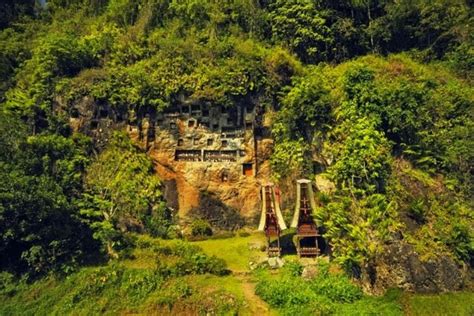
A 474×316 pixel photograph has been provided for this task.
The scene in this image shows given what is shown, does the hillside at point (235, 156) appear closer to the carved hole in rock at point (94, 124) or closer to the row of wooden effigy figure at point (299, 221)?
the carved hole in rock at point (94, 124)

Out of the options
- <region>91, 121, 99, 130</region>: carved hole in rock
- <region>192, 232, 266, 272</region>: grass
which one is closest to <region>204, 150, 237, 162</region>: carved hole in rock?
<region>192, 232, 266, 272</region>: grass

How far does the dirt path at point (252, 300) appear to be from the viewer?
1908 cm

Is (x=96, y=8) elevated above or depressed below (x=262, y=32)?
above

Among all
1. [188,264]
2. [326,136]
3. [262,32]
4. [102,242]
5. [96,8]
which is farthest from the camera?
[96,8]

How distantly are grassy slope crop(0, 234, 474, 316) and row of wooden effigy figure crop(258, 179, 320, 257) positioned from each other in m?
3.03

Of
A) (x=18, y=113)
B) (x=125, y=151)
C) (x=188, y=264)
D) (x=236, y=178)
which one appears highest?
(x=18, y=113)

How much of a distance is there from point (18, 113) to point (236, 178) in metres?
14.7

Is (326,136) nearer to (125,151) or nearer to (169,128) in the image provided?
(169,128)

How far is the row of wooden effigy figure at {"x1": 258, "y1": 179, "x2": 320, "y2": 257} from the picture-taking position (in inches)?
904

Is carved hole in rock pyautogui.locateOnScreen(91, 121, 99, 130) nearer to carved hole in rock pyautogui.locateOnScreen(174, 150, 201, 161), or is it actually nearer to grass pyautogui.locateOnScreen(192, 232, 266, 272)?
carved hole in rock pyautogui.locateOnScreen(174, 150, 201, 161)

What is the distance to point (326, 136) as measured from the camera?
2466 cm

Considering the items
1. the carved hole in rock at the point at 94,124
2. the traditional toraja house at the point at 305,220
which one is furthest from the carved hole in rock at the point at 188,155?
the traditional toraja house at the point at 305,220

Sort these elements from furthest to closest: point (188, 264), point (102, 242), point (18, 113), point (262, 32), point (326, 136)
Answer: point (262, 32), point (18, 113), point (326, 136), point (102, 242), point (188, 264)

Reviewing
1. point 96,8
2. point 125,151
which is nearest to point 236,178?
point 125,151
